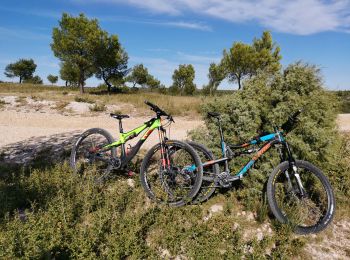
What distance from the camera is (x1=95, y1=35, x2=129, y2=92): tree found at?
3869cm

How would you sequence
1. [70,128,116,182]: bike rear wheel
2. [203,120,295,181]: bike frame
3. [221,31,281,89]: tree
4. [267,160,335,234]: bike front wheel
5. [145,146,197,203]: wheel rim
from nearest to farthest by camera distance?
[267,160,335,234]: bike front wheel, [203,120,295,181]: bike frame, [145,146,197,203]: wheel rim, [70,128,116,182]: bike rear wheel, [221,31,281,89]: tree

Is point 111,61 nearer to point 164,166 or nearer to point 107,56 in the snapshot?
point 107,56

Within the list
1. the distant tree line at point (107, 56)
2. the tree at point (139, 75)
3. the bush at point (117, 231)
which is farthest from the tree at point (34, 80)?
the bush at point (117, 231)

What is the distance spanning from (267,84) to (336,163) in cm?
188

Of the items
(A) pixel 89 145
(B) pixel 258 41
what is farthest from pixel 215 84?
(A) pixel 89 145

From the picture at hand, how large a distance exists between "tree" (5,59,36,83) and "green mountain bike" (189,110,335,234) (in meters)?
92.7

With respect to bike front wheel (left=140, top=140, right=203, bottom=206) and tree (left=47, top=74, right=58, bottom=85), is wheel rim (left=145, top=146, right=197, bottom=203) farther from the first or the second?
tree (left=47, top=74, right=58, bottom=85)

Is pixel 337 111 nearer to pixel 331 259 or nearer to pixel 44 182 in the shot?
pixel 331 259

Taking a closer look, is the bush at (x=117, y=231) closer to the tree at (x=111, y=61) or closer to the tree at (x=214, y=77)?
the tree at (x=111, y=61)

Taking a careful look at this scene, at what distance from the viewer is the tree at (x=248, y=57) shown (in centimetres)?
4381

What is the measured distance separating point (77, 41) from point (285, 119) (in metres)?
36.6

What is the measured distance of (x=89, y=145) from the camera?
7.03m

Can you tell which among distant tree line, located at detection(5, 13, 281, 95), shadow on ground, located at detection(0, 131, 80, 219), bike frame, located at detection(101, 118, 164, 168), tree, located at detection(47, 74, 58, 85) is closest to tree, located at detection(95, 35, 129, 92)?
distant tree line, located at detection(5, 13, 281, 95)

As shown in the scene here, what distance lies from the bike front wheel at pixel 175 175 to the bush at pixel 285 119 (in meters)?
0.87
